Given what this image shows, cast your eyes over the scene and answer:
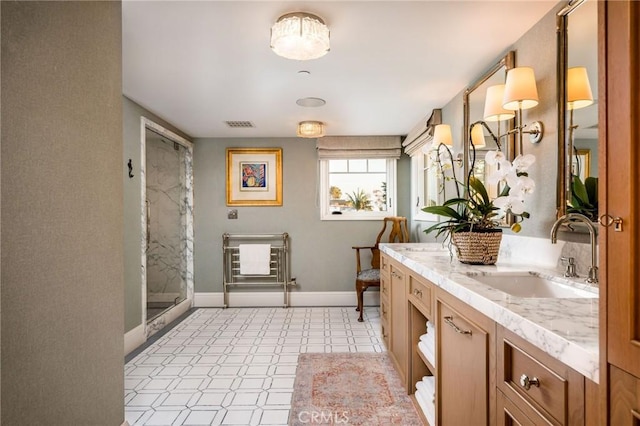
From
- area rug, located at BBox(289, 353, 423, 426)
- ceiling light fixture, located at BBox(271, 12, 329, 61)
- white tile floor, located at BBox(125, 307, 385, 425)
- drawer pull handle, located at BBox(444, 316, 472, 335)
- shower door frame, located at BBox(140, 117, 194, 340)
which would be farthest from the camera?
shower door frame, located at BBox(140, 117, 194, 340)

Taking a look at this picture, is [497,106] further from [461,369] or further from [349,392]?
[349,392]

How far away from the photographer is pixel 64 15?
3.95 feet

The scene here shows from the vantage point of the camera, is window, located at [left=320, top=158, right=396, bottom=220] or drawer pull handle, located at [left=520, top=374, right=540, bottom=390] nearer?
drawer pull handle, located at [left=520, top=374, right=540, bottom=390]

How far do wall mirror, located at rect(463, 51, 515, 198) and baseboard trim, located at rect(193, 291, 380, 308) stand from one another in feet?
7.82

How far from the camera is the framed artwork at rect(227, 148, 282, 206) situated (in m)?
4.35

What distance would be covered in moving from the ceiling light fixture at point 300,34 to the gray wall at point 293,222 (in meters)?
2.66

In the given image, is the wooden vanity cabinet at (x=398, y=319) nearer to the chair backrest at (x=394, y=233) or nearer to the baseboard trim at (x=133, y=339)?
the chair backrest at (x=394, y=233)

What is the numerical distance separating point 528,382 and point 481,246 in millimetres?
961

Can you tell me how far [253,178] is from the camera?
14.3ft

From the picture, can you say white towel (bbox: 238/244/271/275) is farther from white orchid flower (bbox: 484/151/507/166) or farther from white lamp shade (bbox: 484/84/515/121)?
white orchid flower (bbox: 484/151/507/166)

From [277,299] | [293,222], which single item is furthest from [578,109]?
[277,299]

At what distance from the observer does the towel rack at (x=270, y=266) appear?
4293 millimetres

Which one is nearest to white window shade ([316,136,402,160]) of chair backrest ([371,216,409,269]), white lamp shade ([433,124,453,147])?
chair backrest ([371,216,409,269])

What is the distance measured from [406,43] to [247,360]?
244 cm
